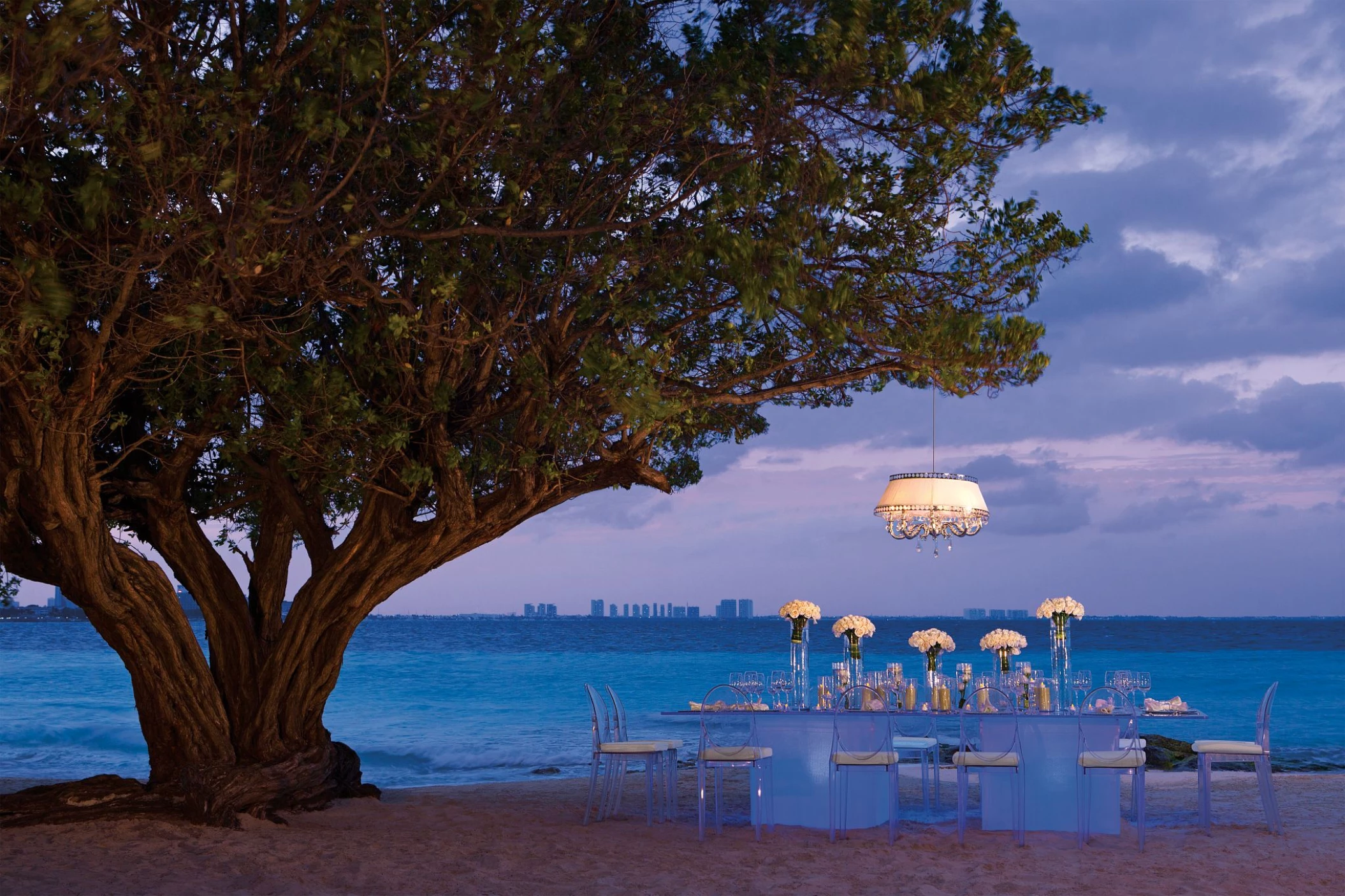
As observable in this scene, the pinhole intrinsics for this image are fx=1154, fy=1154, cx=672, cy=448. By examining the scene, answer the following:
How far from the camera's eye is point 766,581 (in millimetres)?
28750

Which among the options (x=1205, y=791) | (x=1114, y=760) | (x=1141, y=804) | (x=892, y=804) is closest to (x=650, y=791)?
(x=892, y=804)

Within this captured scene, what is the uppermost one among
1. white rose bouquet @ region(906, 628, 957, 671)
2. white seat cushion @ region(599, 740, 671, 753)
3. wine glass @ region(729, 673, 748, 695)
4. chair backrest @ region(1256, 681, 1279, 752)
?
white rose bouquet @ region(906, 628, 957, 671)

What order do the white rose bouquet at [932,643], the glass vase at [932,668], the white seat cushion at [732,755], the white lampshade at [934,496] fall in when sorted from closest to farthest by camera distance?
the white seat cushion at [732,755] < the glass vase at [932,668] < the white lampshade at [934,496] < the white rose bouquet at [932,643]

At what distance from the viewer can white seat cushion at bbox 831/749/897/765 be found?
23.0ft

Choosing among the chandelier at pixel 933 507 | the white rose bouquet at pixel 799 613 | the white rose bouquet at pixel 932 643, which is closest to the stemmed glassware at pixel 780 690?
the white rose bouquet at pixel 799 613

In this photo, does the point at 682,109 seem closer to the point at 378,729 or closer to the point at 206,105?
the point at 206,105

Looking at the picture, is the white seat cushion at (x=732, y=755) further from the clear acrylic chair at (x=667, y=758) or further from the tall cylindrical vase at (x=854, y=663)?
the tall cylindrical vase at (x=854, y=663)

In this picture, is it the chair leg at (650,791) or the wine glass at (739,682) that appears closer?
the chair leg at (650,791)

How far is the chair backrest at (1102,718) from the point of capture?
22.9ft

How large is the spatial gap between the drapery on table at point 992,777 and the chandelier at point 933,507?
1.47 m

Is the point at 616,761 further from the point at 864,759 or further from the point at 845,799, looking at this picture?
the point at 864,759

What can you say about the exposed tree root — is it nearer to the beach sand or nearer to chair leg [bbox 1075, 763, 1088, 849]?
the beach sand

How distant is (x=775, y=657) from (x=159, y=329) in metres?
34.1

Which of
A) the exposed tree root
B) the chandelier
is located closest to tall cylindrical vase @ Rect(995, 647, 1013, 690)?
the chandelier
